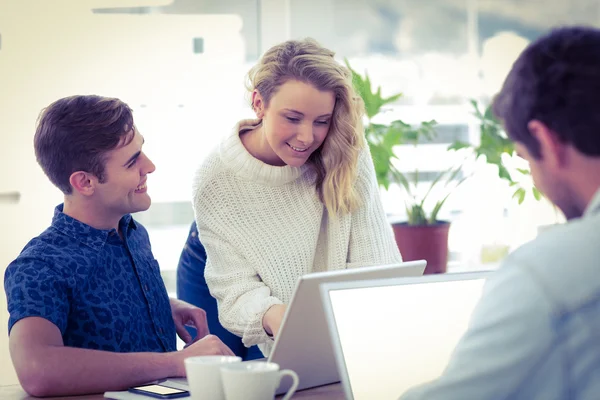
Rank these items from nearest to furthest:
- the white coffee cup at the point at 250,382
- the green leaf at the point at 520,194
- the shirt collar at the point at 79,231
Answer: the white coffee cup at the point at 250,382 < the shirt collar at the point at 79,231 < the green leaf at the point at 520,194

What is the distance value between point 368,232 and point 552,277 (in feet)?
4.06

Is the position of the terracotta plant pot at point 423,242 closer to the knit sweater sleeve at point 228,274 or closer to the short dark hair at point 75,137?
the knit sweater sleeve at point 228,274

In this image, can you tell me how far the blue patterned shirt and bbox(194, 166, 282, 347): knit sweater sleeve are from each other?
0.16 meters

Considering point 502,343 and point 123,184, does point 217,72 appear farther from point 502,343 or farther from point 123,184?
point 502,343

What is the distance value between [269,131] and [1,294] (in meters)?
2.21

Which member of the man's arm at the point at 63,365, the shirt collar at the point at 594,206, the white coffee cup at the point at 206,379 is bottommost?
the man's arm at the point at 63,365

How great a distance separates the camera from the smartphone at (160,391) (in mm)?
1334

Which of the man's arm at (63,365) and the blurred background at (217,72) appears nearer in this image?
the man's arm at (63,365)

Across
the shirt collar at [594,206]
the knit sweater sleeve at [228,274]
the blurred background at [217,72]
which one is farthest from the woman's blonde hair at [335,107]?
the blurred background at [217,72]

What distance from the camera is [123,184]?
5.81 feet

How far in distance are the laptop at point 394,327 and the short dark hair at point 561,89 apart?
15.1 inches

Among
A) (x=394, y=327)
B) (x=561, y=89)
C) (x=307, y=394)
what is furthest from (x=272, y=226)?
(x=561, y=89)

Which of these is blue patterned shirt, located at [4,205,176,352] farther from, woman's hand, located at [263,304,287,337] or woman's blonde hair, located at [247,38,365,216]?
woman's blonde hair, located at [247,38,365,216]

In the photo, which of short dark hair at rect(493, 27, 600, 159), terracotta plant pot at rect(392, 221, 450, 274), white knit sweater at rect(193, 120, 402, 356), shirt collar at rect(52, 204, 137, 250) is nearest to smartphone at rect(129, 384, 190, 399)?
shirt collar at rect(52, 204, 137, 250)
